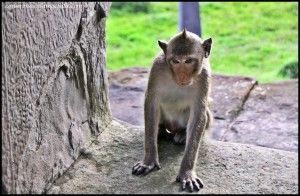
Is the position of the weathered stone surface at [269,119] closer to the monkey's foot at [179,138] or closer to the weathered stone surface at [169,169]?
the weathered stone surface at [169,169]

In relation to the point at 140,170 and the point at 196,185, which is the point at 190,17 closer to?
the point at 140,170

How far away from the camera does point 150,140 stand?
14.4 feet

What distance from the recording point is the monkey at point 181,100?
4121 mm

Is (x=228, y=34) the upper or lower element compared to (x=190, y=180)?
lower

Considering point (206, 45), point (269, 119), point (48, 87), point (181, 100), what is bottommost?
point (269, 119)

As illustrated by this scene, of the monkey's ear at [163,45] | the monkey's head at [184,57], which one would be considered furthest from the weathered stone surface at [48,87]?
the monkey's head at [184,57]

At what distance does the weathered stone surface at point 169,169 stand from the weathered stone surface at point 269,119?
6.18ft

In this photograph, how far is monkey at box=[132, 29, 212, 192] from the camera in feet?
13.5

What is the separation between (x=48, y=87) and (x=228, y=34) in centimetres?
786

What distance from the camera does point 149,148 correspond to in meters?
4.36

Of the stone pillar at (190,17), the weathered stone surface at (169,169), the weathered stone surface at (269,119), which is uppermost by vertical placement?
the stone pillar at (190,17)

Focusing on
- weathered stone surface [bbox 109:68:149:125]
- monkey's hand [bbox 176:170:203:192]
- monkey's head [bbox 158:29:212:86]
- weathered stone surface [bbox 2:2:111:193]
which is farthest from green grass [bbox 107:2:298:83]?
monkey's hand [bbox 176:170:203:192]

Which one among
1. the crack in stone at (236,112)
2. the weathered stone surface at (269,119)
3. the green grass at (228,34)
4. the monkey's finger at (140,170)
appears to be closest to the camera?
the monkey's finger at (140,170)

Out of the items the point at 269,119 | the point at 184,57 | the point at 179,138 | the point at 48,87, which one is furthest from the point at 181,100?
the point at 269,119
